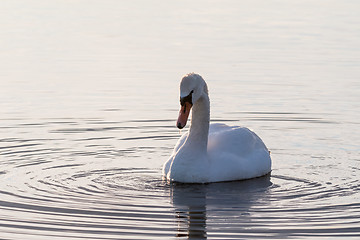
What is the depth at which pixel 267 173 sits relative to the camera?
15062mm

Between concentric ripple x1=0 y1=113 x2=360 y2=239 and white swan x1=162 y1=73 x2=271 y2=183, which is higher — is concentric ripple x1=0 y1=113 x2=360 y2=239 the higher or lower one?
the lower one

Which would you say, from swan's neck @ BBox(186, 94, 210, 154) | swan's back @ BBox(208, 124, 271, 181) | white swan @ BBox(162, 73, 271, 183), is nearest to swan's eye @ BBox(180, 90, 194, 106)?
white swan @ BBox(162, 73, 271, 183)

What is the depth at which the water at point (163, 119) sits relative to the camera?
39.3ft

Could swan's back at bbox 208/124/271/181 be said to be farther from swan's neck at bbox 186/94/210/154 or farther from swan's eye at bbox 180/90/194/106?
swan's eye at bbox 180/90/194/106

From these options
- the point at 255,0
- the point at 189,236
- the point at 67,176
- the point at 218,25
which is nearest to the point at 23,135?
the point at 67,176

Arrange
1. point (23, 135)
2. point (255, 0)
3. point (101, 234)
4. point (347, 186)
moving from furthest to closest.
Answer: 1. point (255, 0)
2. point (23, 135)
3. point (347, 186)
4. point (101, 234)

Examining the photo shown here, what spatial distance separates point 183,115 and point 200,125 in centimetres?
101

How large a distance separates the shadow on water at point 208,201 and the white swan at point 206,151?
0.14 metres

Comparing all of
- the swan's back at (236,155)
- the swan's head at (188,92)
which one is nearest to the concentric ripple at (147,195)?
the swan's back at (236,155)

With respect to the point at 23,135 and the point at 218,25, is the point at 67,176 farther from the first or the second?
the point at 218,25

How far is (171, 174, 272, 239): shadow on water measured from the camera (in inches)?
464

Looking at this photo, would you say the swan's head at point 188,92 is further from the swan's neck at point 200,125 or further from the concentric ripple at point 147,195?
the concentric ripple at point 147,195

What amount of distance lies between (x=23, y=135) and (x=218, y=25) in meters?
17.9

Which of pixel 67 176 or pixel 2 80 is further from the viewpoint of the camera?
pixel 2 80
